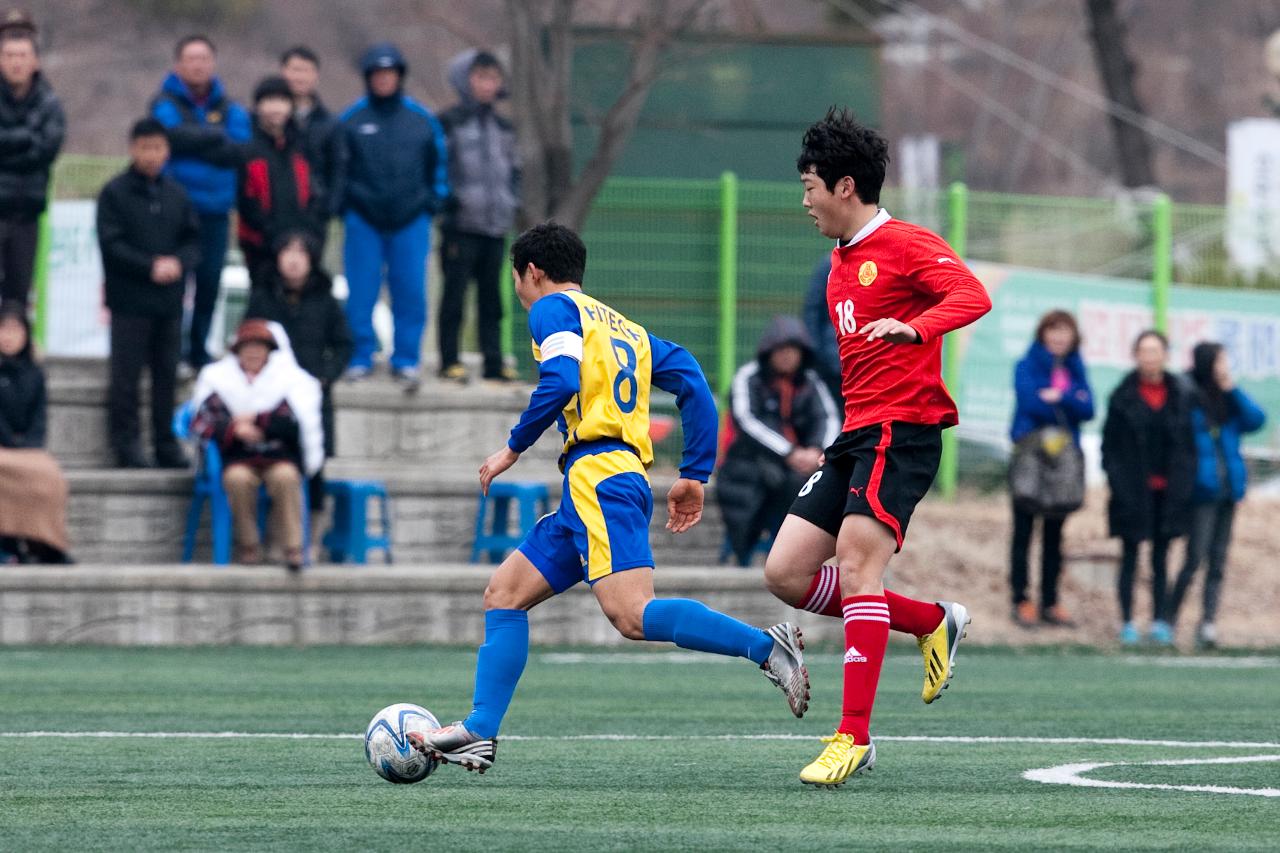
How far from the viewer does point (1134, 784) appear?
7043 millimetres

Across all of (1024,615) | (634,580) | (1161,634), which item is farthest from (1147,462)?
(634,580)

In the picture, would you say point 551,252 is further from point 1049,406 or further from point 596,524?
point 1049,406

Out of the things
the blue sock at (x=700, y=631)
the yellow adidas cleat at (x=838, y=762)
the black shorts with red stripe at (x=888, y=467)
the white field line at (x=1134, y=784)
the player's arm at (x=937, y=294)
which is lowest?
the white field line at (x=1134, y=784)

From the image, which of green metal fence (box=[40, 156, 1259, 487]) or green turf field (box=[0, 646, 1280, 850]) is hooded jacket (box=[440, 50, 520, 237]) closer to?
green metal fence (box=[40, 156, 1259, 487])

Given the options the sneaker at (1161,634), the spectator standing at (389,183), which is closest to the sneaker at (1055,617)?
the sneaker at (1161,634)

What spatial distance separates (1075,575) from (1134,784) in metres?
10.4

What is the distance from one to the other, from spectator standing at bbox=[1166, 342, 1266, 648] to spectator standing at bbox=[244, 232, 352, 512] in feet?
18.1

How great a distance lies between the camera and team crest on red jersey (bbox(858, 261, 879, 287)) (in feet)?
24.2

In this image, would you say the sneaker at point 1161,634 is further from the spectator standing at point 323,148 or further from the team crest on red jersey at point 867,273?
the team crest on red jersey at point 867,273

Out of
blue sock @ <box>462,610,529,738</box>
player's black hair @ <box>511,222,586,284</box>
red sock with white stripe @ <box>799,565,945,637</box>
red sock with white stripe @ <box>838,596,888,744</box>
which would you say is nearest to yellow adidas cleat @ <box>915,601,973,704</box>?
red sock with white stripe @ <box>799,565,945,637</box>

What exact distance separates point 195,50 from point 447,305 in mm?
2379

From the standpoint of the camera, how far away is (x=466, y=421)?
16172 mm

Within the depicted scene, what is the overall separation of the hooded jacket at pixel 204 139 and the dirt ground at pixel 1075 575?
5.56 m

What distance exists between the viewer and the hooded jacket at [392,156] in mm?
15070
